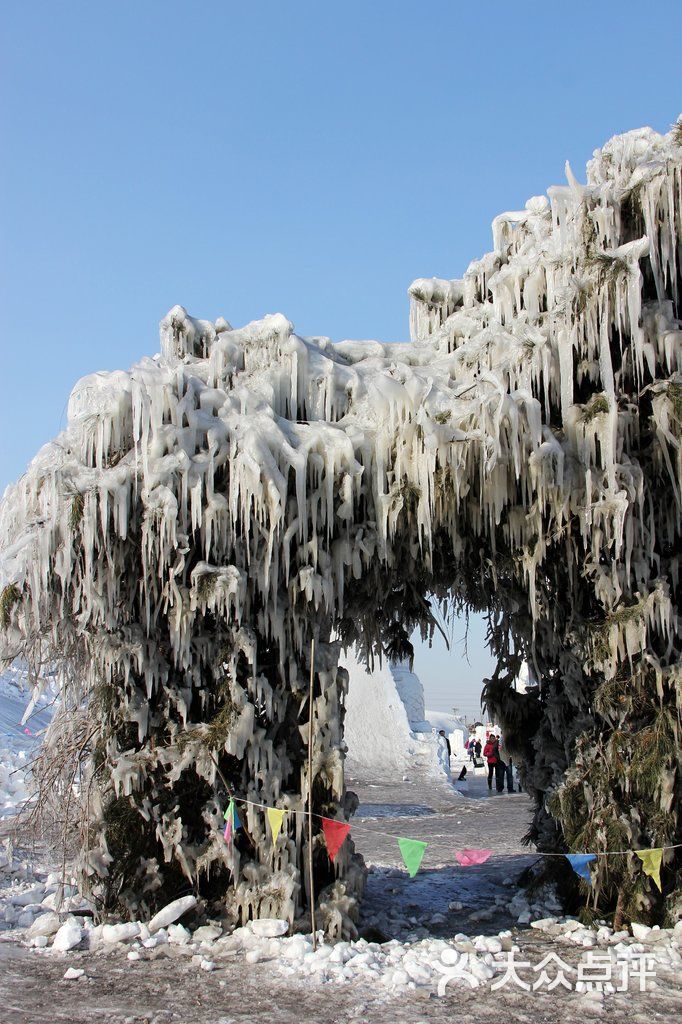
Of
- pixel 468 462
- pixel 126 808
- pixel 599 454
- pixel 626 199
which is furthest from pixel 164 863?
pixel 626 199

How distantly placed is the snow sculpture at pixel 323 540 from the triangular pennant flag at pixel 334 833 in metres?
0.30

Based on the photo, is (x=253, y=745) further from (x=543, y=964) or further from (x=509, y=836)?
(x=509, y=836)

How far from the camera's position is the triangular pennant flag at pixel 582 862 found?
7875 millimetres

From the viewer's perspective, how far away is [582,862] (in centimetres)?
813

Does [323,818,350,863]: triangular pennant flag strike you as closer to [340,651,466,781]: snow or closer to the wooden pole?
the wooden pole

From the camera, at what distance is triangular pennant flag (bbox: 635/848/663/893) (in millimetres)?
7688

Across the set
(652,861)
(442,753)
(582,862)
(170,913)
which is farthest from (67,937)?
(442,753)

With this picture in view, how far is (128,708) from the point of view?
791cm

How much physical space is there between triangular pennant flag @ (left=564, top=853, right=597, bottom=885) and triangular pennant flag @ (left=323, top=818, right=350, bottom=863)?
2.05 meters

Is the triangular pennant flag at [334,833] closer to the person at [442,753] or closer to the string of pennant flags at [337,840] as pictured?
the string of pennant flags at [337,840]

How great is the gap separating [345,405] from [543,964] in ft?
17.5

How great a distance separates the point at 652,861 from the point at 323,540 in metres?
4.13
